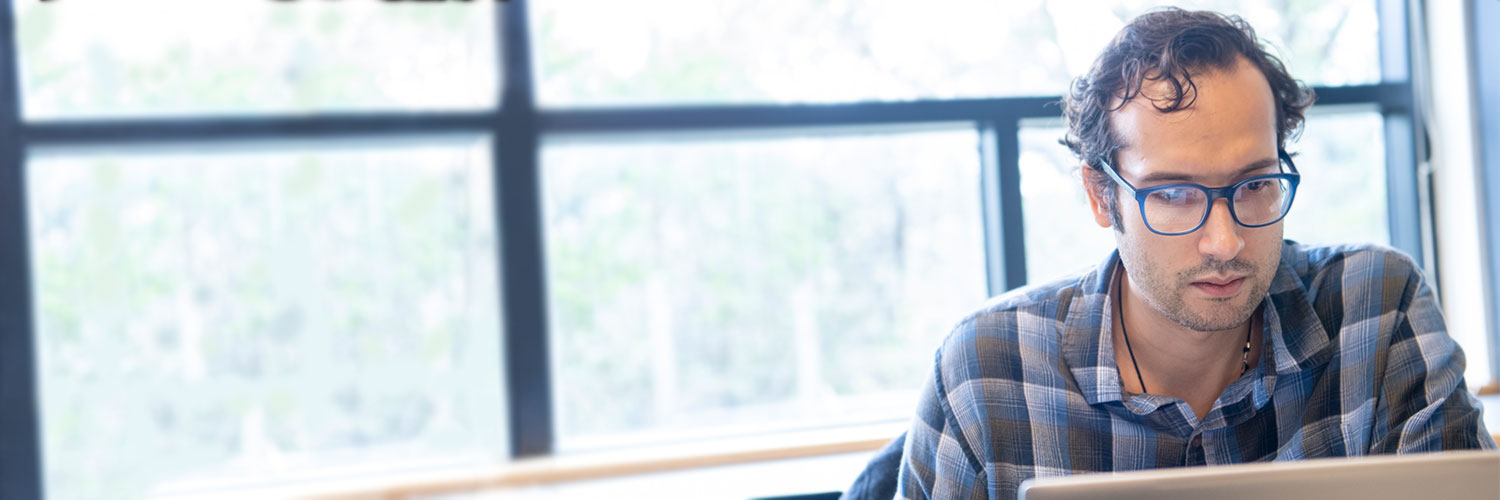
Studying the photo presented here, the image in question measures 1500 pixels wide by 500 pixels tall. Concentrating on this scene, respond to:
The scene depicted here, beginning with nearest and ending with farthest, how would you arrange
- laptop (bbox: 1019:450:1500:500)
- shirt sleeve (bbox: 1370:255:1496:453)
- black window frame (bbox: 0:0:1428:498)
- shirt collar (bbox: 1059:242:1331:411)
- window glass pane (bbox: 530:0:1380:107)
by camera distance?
laptop (bbox: 1019:450:1500:500)
shirt sleeve (bbox: 1370:255:1496:453)
shirt collar (bbox: 1059:242:1331:411)
black window frame (bbox: 0:0:1428:498)
window glass pane (bbox: 530:0:1380:107)

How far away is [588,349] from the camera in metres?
2.22

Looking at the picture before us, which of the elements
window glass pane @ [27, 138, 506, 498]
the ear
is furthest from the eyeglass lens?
window glass pane @ [27, 138, 506, 498]

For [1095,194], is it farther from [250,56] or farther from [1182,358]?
[250,56]

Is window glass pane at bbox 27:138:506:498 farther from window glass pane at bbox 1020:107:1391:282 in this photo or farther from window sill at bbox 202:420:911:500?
window glass pane at bbox 1020:107:1391:282

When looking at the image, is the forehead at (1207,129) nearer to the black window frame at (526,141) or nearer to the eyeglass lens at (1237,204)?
the eyeglass lens at (1237,204)

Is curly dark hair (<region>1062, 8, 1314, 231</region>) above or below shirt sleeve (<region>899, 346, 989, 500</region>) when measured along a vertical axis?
above

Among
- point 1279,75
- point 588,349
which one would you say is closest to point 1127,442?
point 1279,75

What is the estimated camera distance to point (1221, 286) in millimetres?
1207

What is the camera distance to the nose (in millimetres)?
1162

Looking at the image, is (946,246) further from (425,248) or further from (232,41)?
(232,41)

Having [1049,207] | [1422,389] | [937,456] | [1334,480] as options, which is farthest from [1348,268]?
[1049,207]

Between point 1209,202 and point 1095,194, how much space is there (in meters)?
0.21

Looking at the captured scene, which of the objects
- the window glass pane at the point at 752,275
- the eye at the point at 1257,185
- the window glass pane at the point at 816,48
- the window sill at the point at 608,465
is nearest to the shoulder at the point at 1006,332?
the eye at the point at 1257,185

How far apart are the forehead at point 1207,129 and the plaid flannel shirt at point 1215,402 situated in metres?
0.23
